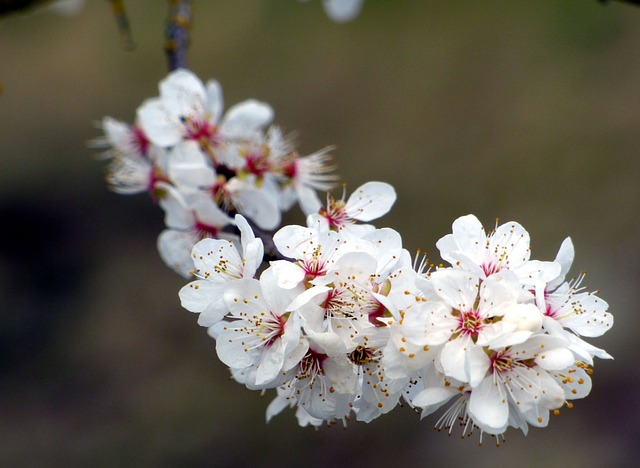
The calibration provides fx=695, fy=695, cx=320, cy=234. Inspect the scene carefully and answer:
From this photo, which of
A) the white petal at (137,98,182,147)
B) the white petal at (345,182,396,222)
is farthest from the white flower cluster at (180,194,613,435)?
the white petal at (137,98,182,147)

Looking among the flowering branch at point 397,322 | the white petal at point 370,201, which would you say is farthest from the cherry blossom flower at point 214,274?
the white petal at point 370,201

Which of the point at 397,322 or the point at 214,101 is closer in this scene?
the point at 397,322

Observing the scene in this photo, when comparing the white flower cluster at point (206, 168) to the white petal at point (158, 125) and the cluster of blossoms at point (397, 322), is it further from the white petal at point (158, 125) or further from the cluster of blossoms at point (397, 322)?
the cluster of blossoms at point (397, 322)

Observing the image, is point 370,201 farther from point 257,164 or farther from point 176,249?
point 176,249

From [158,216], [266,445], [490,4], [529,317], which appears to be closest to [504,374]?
[529,317]

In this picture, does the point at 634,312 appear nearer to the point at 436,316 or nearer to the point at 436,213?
the point at 436,213

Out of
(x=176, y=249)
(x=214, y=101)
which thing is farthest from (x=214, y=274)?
(x=214, y=101)
